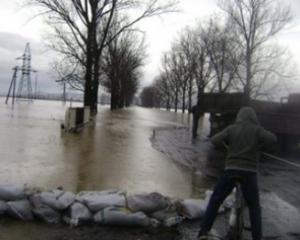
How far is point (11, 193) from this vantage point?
598 centimetres

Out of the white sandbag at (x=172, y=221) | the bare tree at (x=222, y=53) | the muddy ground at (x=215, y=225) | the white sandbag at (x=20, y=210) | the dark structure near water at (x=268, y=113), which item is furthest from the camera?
the bare tree at (x=222, y=53)

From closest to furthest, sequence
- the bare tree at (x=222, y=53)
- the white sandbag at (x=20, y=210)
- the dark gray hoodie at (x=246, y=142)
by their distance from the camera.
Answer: the dark gray hoodie at (x=246, y=142) < the white sandbag at (x=20, y=210) < the bare tree at (x=222, y=53)

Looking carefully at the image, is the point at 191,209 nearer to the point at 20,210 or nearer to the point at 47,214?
the point at 47,214

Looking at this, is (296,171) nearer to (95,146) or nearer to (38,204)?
(95,146)

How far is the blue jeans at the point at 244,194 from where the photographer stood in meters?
5.10

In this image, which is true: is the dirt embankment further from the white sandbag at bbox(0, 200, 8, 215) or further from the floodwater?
the white sandbag at bbox(0, 200, 8, 215)

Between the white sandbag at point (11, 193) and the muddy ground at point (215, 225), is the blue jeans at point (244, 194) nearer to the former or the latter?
the muddy ground at point (215, 225)

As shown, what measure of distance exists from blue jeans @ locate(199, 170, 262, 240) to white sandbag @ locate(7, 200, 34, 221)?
7.35 ft

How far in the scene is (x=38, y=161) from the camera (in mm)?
10094

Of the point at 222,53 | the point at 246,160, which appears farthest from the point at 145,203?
the point at 222,53

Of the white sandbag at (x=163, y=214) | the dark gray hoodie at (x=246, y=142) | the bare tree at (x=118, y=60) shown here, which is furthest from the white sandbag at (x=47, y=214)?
the bare tree at (x=118, y=60)

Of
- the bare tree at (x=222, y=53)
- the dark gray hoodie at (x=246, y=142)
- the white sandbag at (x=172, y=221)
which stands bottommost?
the white sandbag at (x=172, y=221)

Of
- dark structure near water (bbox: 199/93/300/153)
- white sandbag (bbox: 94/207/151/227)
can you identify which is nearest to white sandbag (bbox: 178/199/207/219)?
white sandbag (bbox: 94/207/151/227)

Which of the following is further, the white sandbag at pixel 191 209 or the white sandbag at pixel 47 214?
the white sandbag at pixel 191 209
